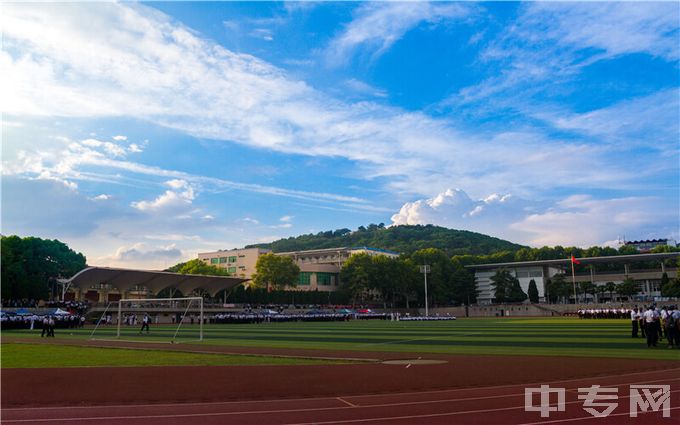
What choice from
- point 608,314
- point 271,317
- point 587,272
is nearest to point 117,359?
point 271,317

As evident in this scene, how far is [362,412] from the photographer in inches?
404

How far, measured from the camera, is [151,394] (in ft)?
41.6

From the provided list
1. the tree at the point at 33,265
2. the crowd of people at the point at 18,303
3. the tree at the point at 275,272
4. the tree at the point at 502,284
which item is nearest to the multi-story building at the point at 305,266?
the tree at the point at 275,272

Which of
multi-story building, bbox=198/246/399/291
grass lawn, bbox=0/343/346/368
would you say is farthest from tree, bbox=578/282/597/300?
grass lawn, bbox=0/343/346/368

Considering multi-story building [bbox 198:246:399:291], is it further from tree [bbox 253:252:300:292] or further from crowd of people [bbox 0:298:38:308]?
crowd of people [bbox 0:298:38:308]

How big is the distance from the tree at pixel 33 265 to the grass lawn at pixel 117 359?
190 ft

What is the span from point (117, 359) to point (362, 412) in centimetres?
1484

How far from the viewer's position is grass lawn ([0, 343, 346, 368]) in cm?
1959

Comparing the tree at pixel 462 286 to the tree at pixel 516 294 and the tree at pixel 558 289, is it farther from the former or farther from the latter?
the tree at pixel 558 289

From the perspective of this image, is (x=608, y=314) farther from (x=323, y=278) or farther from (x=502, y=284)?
(x=323, y=278)

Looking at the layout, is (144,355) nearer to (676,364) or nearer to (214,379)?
(214,379)

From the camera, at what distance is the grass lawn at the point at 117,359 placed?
19.6 m

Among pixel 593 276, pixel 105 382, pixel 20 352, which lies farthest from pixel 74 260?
pixel 593 276

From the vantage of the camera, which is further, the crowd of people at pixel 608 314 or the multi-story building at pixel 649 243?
the multi-story building at pixel 649 243
